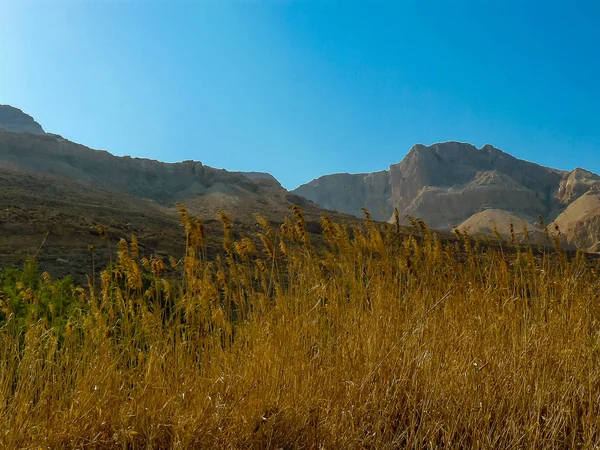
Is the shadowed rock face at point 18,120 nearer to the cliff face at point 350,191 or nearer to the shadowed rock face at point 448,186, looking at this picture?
the cliff face at point 350,191

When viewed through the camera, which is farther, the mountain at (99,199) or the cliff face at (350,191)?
the cliff face at (350,191)

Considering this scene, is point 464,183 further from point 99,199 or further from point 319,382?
point 319,382

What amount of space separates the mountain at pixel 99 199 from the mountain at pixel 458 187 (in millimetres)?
34036

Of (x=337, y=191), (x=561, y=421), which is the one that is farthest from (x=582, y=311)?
(x=337, y=191)

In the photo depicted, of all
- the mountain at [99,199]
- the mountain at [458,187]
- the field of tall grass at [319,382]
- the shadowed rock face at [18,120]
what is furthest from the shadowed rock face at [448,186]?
the field of tall grass at [319,382]

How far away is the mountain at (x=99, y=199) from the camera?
36.8ft

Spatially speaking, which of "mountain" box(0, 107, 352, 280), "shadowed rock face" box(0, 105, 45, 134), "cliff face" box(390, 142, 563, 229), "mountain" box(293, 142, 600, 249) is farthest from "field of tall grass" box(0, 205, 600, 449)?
"shadowed rock face" box(0, 105, 45, 134)

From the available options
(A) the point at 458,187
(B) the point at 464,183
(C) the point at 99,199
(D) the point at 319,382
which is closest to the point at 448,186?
(A) the point at 458,187

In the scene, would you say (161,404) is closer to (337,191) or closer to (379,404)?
(379,404)

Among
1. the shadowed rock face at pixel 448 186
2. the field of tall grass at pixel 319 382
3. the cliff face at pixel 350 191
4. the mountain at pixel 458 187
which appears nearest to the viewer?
the field of tall grass at pixel 319 382

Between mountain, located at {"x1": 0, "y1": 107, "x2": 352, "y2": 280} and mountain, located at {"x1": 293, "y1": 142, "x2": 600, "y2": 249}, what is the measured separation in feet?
112

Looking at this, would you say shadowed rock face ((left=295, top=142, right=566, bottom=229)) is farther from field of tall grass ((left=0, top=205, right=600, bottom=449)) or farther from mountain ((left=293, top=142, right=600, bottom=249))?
field of tall grass ((left=0, top=205, right=600, bottom=449))

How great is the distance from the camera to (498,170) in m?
98.0

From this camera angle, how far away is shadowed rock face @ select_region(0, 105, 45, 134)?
295 ft
